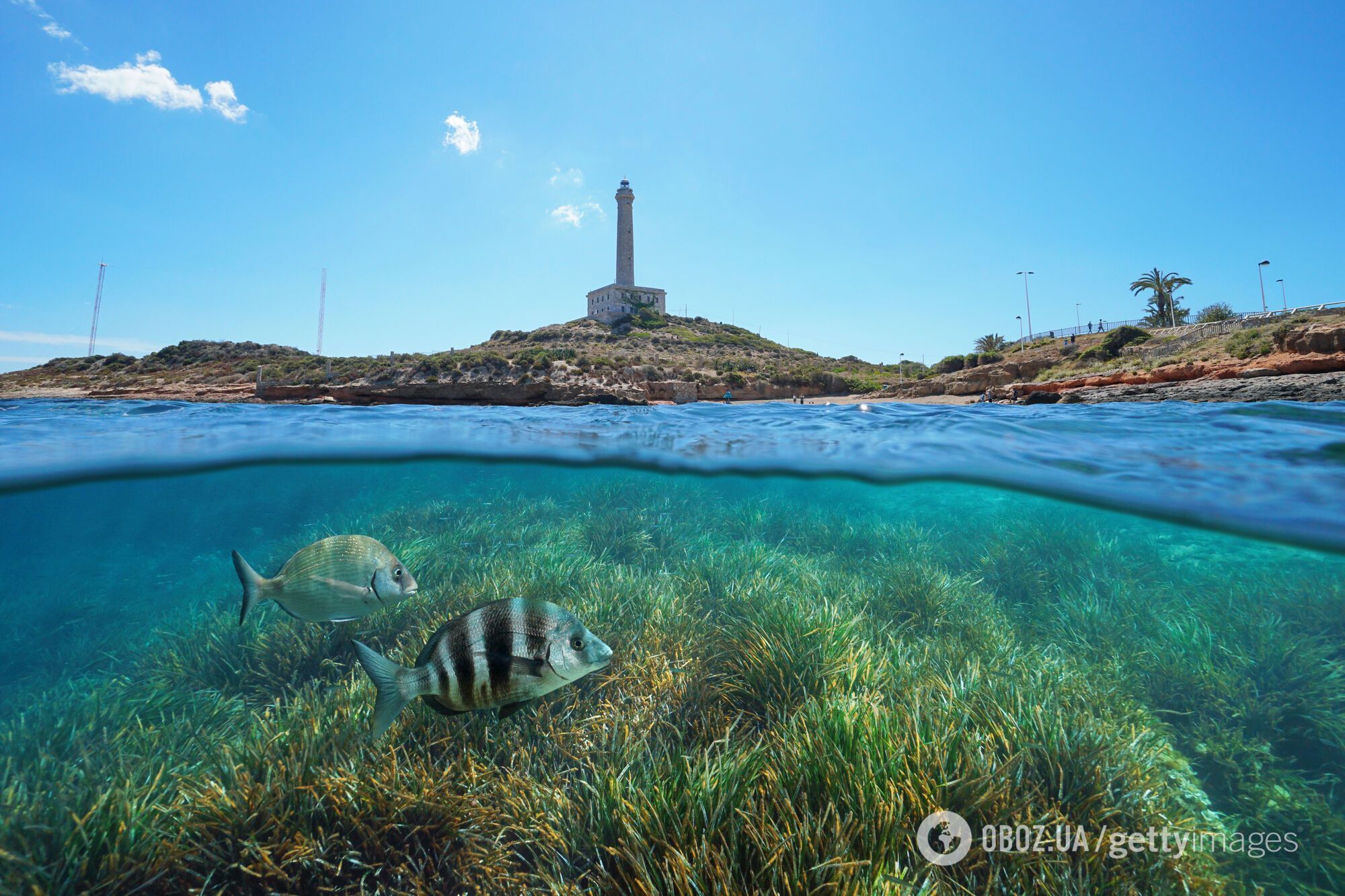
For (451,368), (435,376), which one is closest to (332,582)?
(435,376)

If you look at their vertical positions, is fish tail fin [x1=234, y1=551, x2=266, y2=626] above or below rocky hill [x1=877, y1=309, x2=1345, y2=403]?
below

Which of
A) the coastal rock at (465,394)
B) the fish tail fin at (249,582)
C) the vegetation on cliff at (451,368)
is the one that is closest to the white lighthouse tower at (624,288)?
the vegetation on cliff at (451,368)

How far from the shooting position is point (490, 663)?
7.83ft

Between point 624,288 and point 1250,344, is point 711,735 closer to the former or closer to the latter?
point 1250,344

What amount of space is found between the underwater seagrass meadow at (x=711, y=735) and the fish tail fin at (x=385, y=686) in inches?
52.3

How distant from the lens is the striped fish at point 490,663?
2396 mm

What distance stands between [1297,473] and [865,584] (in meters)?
6.12

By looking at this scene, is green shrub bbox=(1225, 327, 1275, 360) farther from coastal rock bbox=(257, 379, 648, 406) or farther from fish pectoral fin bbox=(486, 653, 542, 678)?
fish pectoral fin bbox=(486, 653, 542, 678)

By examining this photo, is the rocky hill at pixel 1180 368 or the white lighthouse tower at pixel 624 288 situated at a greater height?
the white lighthouse tower at pixel 624 288

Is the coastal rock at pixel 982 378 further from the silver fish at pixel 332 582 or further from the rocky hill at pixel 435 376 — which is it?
the silver fish at pixel 332 582

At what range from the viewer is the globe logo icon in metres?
3.03

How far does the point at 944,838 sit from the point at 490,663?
2.93 meters

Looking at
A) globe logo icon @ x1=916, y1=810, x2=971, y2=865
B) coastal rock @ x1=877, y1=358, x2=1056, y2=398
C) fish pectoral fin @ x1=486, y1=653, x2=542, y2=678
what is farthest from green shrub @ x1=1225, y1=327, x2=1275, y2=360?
fish pectoral fin @ x1=486, y1=653, x2=542, y2=678

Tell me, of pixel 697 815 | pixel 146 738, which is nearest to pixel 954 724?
pixel 697 815
